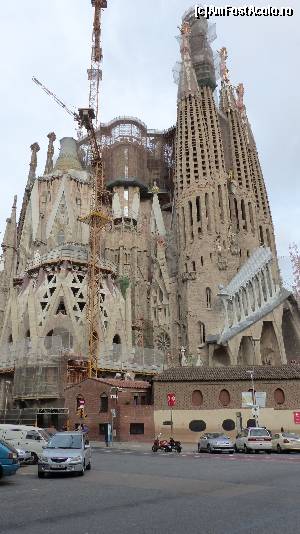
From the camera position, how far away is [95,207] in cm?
6719

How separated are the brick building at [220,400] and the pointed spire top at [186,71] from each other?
2012 inches

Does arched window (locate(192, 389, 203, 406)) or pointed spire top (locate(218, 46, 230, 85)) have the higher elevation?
pointed spire top (locate(218, 46, 230, 85))

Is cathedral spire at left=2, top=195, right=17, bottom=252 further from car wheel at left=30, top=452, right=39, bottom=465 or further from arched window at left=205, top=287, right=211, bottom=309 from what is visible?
car wheel at left=30, top=452, right=39, bottom=465

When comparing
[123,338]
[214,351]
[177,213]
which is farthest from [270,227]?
[123,338]

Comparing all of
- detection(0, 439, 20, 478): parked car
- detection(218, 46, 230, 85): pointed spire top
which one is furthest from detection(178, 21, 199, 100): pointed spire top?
detection(0, 439, 20, 478): parked car

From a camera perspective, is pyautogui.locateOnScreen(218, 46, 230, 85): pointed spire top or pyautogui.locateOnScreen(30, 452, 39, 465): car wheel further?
pyautogui.locateOnScreen(218, 46, 230, 85): pointed spire top

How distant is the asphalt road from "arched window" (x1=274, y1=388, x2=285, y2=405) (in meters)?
23.4

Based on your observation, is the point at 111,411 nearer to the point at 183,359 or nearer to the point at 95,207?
the point at 183,359

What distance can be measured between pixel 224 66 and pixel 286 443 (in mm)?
77698

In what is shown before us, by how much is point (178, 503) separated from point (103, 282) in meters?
54.3

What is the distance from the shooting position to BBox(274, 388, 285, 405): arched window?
38.4 meters

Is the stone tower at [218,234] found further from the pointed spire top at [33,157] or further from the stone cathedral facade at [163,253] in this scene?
the pointed spire top at [33,157]

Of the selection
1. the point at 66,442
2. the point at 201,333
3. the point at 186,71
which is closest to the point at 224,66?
the point at 186,71

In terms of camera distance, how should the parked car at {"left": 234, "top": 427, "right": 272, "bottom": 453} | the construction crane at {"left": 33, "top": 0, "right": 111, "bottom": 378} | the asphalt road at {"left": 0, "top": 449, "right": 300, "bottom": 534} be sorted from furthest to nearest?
1. the construction crane at {"left": 33, "top": 0, "right": 111, "bottom": 378}
2. the parked car at {"left": 234, "top": 427, "right": 272, "bottom": 453}
3. the asphalt road at {"left": 0, "top": 449, "right": 300, "bottom": 534}
